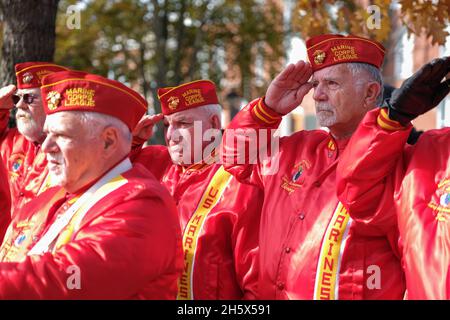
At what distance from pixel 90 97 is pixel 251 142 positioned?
4.20ft

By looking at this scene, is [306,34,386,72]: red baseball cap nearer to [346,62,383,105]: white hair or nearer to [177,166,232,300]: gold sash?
[346,62,383,105]: white hair

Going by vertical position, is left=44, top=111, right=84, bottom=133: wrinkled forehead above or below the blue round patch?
above

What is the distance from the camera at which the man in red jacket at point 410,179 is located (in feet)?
10.8

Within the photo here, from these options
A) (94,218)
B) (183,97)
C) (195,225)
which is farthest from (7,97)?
(94,218)

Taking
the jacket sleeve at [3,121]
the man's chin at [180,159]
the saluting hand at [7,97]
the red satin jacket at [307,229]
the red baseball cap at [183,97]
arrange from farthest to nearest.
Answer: the jacket sleeve at [3,121] → the saluting hand at [7,97] → the red baseball cap at [183,97] → the man's chin at [180,159] → the red satin jacket at [307,229]

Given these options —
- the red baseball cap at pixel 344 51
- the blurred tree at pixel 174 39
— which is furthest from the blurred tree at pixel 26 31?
the blurred tree at pixel 174 39

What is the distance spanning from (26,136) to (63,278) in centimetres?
272

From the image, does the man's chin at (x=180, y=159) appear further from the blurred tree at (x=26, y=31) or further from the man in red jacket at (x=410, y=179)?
the blurred tree at (x=26, y=31)

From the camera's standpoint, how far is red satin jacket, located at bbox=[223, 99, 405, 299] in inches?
146

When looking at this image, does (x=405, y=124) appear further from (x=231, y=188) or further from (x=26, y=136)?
(x=26, y=136)

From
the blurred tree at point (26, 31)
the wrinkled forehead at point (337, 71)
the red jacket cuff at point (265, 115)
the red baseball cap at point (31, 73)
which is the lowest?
the red jacket cuff at point (265, 115)

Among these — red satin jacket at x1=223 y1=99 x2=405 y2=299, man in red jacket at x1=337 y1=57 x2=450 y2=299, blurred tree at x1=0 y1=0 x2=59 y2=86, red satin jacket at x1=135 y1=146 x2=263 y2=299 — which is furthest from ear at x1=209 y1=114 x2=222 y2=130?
blurred tree at x1=0 y1=0 x2=59 y2=86

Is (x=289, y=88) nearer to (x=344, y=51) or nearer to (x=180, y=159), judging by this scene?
(x=344, y=51)

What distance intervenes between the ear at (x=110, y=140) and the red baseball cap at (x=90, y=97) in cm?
7
